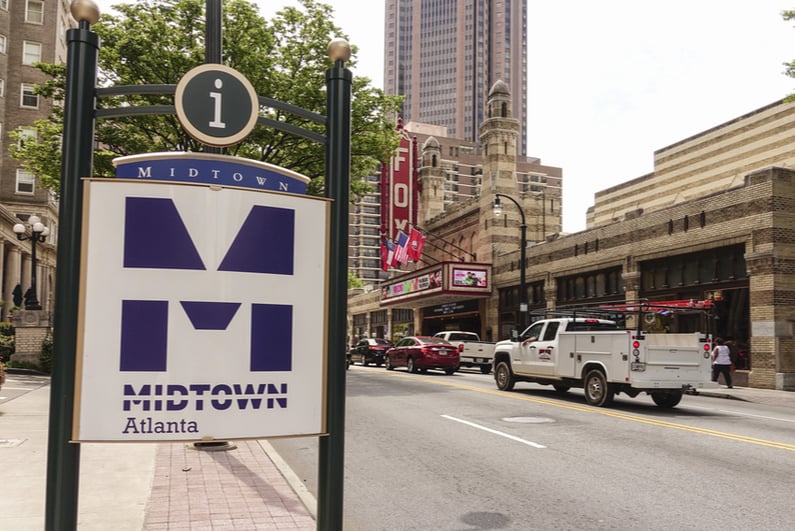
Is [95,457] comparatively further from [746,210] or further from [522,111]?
[522,111]

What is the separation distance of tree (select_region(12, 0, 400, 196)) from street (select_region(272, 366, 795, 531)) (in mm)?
10968

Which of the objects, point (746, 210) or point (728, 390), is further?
point (746, 210)

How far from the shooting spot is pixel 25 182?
163 ft

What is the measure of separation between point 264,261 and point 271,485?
4.62 m

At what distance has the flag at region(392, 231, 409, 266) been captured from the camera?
150ft

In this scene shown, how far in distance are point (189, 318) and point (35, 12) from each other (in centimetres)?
5638

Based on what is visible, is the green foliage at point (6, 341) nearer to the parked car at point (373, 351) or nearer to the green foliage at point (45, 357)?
the green foliage at point (45, 357)

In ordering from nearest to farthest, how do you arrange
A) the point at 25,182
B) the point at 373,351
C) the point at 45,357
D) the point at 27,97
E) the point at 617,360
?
the point at 617,360 < the point at 45,357 < the point at 373,351 < the point at 27,97 < the point at 25,182

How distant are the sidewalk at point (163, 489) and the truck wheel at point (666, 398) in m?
9.83

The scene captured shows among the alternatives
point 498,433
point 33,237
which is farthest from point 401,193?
point 498,433

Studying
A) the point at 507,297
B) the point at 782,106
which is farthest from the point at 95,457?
the point at 782,106

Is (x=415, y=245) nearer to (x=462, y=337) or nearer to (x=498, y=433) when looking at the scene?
(x=462, y=337)

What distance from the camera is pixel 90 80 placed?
3.37 meters

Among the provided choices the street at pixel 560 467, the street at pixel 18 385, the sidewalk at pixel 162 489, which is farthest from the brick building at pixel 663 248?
the street at pixel 18 385
